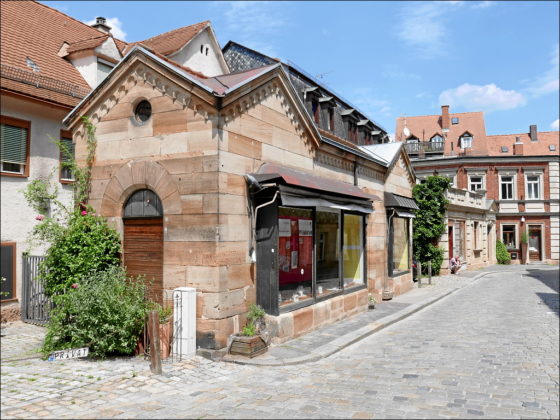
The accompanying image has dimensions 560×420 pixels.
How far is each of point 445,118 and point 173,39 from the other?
108ft

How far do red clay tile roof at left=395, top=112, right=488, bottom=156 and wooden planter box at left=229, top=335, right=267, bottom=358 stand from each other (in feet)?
114

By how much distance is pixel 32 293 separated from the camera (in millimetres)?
11141

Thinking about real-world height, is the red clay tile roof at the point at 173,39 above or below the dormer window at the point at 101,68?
above

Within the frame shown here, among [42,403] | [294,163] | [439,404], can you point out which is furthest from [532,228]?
[42,403]

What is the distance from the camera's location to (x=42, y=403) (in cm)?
562

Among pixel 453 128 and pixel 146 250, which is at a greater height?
pixel 453 128

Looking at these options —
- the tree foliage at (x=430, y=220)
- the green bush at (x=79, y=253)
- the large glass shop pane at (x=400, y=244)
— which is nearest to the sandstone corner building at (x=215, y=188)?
the green bush at (x=79, y=253)

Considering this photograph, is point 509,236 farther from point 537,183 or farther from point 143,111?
point 143,111

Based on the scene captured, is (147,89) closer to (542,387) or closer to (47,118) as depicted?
(47,118)

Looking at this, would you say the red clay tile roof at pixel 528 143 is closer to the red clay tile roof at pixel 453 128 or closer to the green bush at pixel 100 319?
the red clay tile roof at pixel 453 128

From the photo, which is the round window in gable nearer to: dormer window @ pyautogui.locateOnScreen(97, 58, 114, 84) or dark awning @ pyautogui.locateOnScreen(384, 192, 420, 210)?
dormer window @ pyautogui.locateOnScreen(97, 58, 114, 84)

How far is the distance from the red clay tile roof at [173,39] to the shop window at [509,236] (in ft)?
103

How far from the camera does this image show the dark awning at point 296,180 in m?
8.74

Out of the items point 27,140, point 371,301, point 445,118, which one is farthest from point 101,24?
point 445,118
